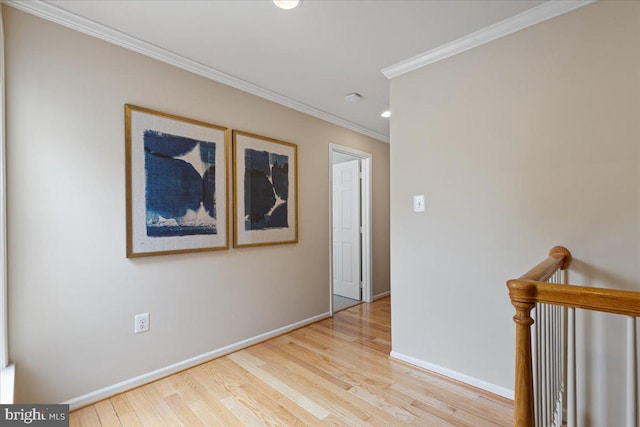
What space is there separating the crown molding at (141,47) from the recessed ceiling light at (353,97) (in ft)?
1.44

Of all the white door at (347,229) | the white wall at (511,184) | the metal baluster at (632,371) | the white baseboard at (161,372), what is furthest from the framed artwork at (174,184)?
the metal baluster at (632,371)

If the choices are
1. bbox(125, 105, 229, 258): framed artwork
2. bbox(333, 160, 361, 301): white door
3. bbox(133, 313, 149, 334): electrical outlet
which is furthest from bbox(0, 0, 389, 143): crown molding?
bbox(133, 313, 149, 334): electrical outlet

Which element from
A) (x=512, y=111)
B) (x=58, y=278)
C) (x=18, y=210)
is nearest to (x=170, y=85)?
(x=18, y=210)

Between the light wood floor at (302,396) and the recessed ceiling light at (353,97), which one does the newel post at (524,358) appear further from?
the recessed ceiling light at (353,97)

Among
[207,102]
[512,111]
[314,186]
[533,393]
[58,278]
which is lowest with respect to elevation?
[533,393]

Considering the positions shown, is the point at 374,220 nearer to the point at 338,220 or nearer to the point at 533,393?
the point at 338,220

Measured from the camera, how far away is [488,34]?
197cm

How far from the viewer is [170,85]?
226cm

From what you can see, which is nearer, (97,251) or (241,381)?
(97,251)

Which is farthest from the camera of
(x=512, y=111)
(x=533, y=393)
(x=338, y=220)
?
(x=338, y=220)

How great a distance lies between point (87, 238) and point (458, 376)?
103 inches

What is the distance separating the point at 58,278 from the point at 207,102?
62.0 inches

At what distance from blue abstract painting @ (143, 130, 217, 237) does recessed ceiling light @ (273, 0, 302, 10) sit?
3.74 ft

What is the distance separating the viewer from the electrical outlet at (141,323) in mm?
→ 2082
